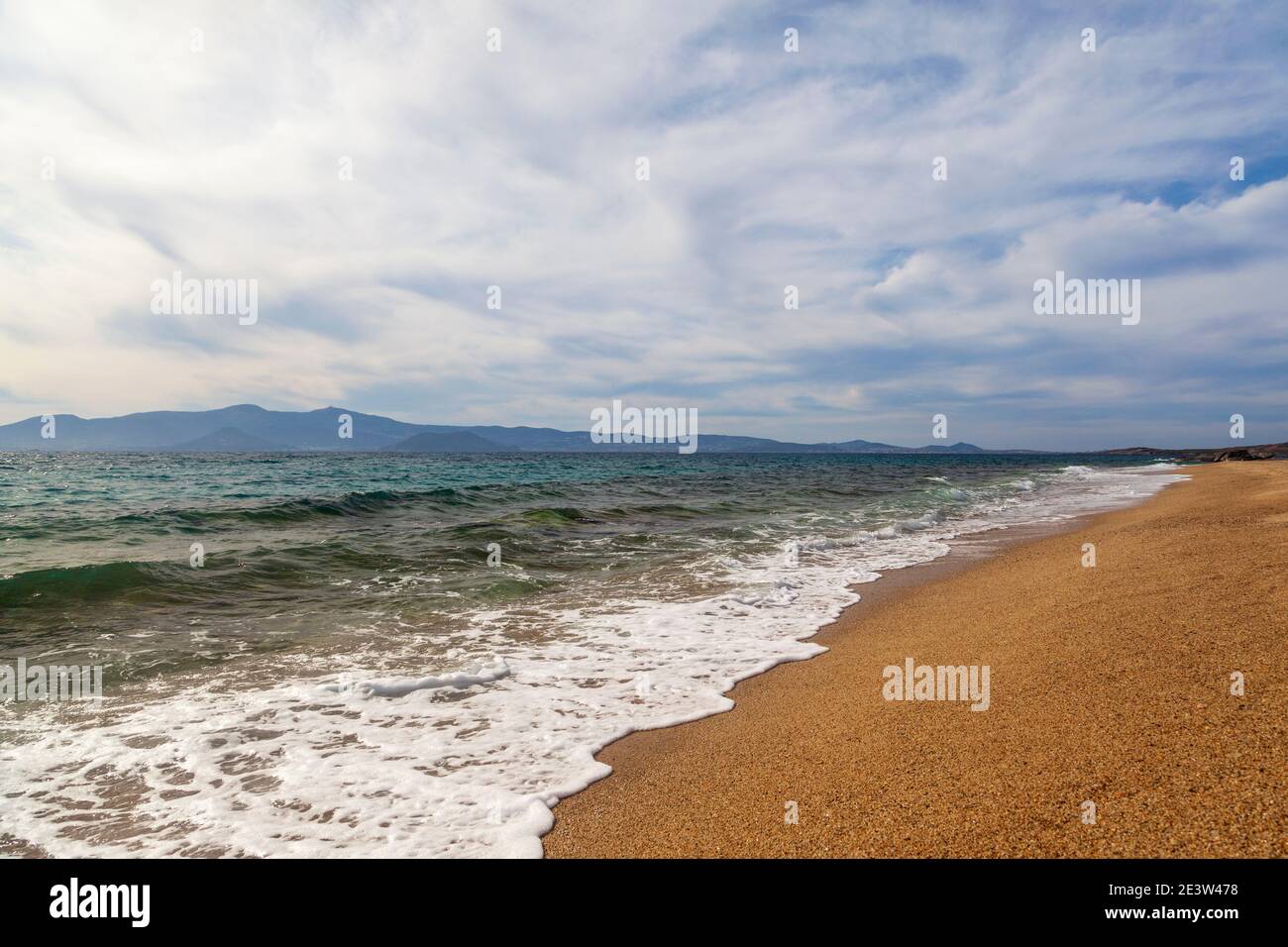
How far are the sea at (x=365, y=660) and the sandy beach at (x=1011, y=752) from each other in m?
0.59

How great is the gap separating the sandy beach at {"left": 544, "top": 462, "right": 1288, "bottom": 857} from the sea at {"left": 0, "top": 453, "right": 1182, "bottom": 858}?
1.94 ft

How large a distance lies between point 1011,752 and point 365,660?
6.12 metres

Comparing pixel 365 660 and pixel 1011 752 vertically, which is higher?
pixel 1011 752

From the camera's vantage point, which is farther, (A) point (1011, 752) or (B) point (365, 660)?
(B) point (365, 660)

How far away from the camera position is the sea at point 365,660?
383cm

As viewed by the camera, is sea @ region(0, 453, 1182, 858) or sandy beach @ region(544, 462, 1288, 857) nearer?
sandy beach @ region(544, 462, 1288, 857)

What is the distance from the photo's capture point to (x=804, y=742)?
4449 millimetres

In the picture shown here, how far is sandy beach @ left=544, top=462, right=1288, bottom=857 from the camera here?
291 cm

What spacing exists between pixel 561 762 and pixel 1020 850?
112 inches

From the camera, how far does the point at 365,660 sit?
6.80 m

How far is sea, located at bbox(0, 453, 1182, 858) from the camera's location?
383cm

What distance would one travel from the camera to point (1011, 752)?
372 cm
